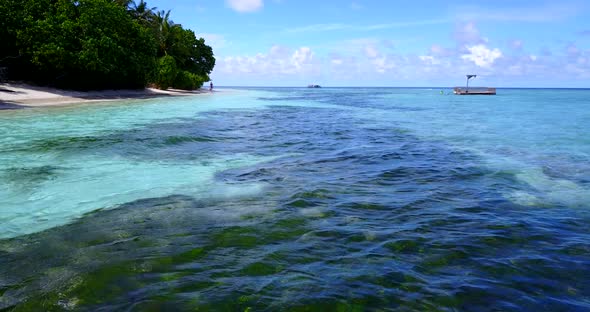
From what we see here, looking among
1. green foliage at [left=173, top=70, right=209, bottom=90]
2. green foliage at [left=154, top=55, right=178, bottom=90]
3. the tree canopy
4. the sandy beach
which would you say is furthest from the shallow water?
green foliage at [left=173, top=70, right=209, bottom=90]

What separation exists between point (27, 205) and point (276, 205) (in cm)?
444

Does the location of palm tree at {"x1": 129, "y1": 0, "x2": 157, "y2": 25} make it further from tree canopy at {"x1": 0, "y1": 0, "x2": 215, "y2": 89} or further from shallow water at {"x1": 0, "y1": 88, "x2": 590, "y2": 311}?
shallow water at {"x1": 0, "y1": 88, "x2": 590, "y2": 311}

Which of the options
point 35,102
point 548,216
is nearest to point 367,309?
point 548,216

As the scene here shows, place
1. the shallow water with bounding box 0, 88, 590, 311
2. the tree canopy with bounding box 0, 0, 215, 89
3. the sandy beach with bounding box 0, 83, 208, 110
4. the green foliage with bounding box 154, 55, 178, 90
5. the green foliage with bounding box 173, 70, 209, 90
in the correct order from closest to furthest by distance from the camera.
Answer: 1. the shallow water with bounding box 0, 88, 590, 311
2. the sandy beach with bounding box 0, 83, 208, 110
3. the tree canopy with bounding box 0, 0, 215, 89
4. the green foliage with bounding box 154, 55, 178, 90
5. the green foliage with bounding box 173, 70, 209, 90

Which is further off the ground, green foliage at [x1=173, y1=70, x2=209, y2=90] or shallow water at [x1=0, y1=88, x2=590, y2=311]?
green foliage at [x1=173, y1=70, x2=209, y2=90]

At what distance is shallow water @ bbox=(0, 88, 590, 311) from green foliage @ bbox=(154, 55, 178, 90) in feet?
163

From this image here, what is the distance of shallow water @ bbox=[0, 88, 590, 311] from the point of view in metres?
4.35

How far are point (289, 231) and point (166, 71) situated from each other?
58.9 metres

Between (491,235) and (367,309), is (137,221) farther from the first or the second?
(491,235)

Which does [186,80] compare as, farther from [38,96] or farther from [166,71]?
[38,96]

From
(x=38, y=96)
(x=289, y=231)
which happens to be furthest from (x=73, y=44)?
(x=289, y=231)

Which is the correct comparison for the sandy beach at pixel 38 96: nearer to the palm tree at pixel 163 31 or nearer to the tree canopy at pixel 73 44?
the tree canopy at pixel 73 44

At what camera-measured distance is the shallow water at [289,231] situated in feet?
14.3

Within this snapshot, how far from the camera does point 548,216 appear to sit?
7.23 meters
